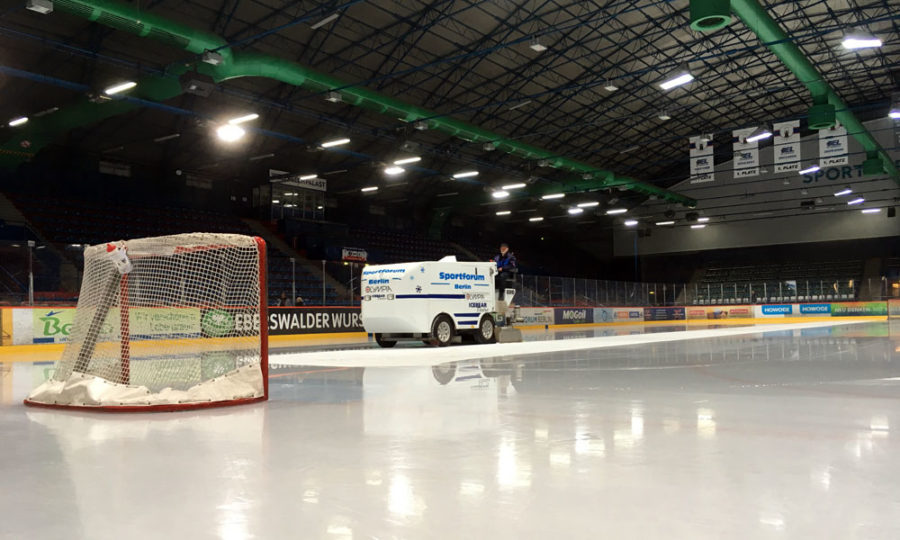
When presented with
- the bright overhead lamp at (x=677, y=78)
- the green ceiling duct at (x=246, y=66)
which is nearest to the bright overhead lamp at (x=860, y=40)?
the bright overhead lamp at (x=677, y=78)

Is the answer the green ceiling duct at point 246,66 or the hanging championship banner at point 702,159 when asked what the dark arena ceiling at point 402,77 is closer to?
the green ceiling duct at point 246,66

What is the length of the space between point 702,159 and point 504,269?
17.9 metres

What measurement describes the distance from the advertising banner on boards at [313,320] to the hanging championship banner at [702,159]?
16180 millimetres

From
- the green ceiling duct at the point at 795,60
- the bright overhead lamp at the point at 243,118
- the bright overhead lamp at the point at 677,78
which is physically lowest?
the bright overhead lamp at the point at 243,118

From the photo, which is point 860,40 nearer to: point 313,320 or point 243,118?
point 313,320

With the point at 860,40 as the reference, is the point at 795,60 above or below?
above

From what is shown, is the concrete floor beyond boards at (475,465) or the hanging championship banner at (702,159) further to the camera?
the hanging championship banner at (702,159)

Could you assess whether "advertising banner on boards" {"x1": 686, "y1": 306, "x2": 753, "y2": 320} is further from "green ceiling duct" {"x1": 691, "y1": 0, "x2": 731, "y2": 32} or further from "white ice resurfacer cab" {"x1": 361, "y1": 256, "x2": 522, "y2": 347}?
"green ceiling duct" {"x1": 691, "y1": 0, "x2": 731, "y2": 32}

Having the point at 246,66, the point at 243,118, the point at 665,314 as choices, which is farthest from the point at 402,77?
the point at 665,314

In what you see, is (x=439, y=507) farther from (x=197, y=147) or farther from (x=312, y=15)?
(x=197, y=147)

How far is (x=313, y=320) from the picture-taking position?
2214 cm

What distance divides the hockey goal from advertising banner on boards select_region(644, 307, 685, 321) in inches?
1350

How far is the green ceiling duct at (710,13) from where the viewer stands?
14492 millimetres

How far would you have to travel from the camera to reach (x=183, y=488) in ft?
10.2
